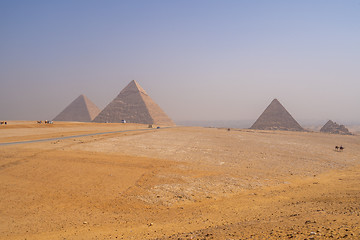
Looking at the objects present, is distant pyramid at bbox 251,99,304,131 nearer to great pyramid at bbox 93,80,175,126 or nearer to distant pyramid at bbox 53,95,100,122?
great pyramid at bbox 93,80,175,126

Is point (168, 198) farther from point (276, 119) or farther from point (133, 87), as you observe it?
point (133, 87)

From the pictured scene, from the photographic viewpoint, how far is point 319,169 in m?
17.1

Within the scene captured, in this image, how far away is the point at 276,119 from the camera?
89.6 metres

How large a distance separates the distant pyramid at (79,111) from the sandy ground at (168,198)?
110m

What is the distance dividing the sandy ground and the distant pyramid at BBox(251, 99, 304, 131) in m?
72.0

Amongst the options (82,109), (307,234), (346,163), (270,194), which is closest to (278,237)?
(307,234)

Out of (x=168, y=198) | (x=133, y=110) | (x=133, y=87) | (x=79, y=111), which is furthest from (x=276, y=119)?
(x=79, y=111)

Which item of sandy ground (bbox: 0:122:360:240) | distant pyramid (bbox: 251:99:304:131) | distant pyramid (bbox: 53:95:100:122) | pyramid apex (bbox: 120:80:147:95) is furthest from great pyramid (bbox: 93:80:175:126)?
sandy ground (bbox: 0:122:360:240)

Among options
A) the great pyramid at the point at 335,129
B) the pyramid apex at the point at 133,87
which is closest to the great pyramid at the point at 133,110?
the pyramid apex at the point at 133,87

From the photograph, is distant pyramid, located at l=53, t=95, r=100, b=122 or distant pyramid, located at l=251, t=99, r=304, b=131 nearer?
distant pyramid, located at l=251, t=99, r=304, b=131

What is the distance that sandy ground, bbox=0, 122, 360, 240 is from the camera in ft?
21.7

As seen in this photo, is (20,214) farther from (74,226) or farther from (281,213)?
(281,213)

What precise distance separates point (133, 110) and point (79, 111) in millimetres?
39285

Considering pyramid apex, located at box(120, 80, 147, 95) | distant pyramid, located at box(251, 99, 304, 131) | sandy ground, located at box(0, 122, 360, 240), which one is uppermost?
pyramid apex, located at box(120, 80, 147, 95)
